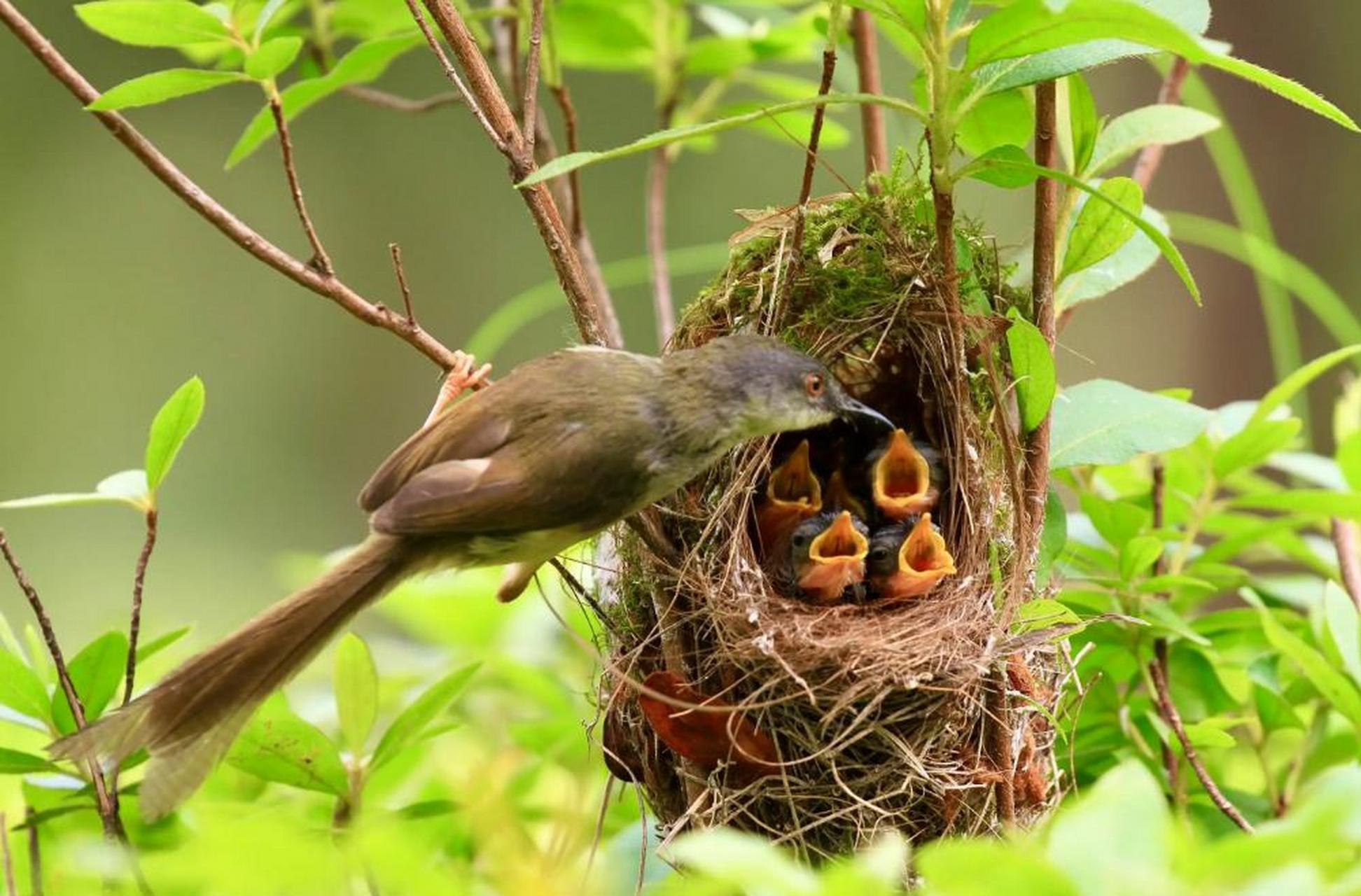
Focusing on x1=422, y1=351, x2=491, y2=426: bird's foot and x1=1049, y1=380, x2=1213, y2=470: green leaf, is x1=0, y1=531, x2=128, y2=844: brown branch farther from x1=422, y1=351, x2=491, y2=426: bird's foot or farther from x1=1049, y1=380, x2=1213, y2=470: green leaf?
x1=1049, y1=380, x2=1213, y2=470: green leaf

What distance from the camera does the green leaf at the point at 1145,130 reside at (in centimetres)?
209

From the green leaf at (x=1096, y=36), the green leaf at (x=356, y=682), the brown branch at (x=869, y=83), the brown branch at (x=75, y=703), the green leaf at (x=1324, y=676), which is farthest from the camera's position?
the brown branch at (x=869, y=83)

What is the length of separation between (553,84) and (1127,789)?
1767 millimetres

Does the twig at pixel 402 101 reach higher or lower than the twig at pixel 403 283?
higher

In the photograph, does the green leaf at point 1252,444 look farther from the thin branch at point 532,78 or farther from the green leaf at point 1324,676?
the thin branch at point 532,78

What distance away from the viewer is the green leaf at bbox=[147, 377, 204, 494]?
195 centimetres

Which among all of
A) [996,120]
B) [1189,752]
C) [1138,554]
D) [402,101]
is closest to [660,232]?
[402,101]

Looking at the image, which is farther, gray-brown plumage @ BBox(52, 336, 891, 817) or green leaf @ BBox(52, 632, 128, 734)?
gray-brown plumage @ BBox(52, 336, 891, 817)

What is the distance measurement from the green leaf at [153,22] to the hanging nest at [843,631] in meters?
0.84

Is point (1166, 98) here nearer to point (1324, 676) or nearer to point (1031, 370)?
point (1031, 370)

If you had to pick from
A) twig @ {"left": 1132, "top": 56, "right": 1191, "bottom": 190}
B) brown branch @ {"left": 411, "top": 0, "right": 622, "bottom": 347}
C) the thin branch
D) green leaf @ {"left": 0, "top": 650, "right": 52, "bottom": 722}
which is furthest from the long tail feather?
twig @ {"left": 1132, "top": 56, "right": 1191, "bottom": 190}

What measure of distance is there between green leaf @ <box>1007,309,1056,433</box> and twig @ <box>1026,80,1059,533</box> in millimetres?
19

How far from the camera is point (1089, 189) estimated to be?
1658mm

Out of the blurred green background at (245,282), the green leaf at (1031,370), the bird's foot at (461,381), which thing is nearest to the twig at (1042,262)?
the green leaf at (1031,370)
